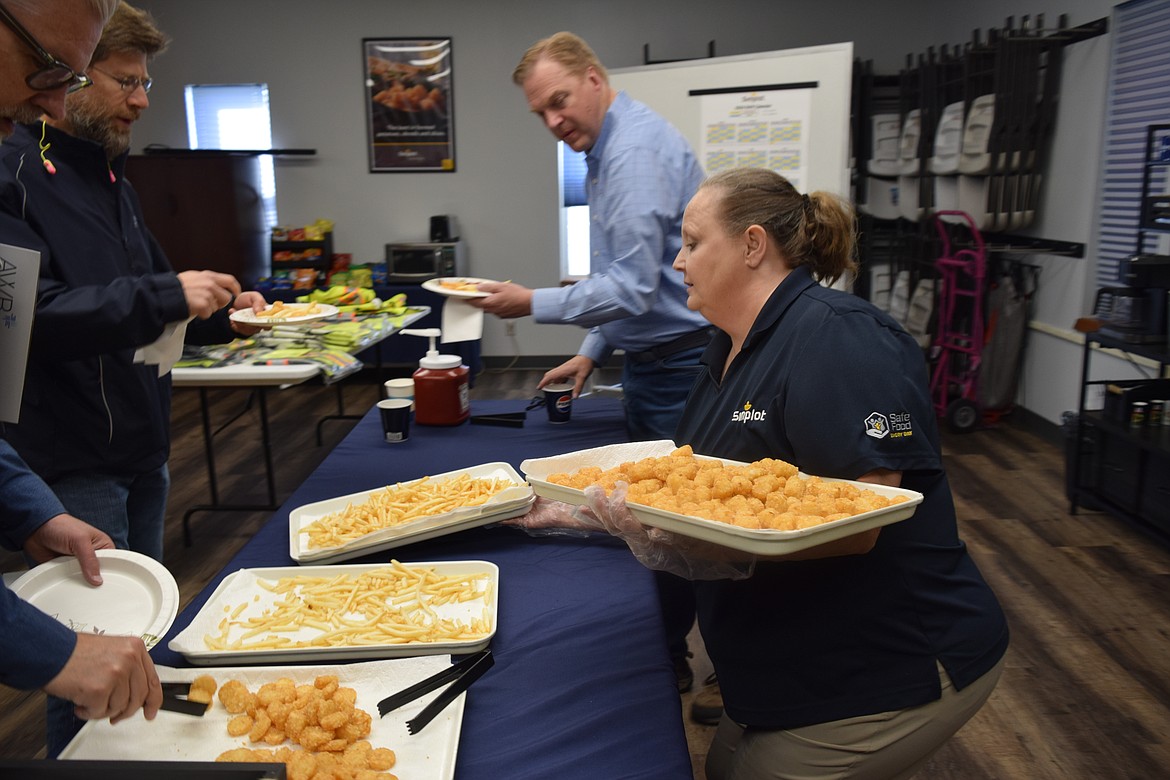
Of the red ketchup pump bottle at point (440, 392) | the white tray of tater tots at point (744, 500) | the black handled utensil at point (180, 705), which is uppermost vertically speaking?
the white tray of tater tots at point (744, 500)

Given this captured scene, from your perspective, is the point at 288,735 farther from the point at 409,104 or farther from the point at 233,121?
the point at 233,121

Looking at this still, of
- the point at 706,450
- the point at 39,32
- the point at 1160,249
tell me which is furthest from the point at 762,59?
the point at 39,32

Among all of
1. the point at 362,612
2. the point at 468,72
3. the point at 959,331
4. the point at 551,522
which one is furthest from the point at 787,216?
the point at 468,72

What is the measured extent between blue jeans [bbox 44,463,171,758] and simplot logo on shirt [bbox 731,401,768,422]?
1263 millimetres

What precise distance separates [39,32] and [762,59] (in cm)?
391

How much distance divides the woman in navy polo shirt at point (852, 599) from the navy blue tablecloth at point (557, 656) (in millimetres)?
184

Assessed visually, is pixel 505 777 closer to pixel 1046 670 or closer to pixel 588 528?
pixel 588 528

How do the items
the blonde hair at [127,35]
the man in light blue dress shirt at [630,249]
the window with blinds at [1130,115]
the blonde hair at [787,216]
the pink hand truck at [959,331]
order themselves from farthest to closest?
the pink hand truck at [959,331]
the window with blinds at [1130,115]
the man in light blue dress shirt at [630,249]
the blonde hair at [127,35]
the blonde hair at [787,216]

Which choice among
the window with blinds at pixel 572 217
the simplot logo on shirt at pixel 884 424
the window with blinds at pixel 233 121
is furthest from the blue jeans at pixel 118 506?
the window with blinds at pixel 233 121

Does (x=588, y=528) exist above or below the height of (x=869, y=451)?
below

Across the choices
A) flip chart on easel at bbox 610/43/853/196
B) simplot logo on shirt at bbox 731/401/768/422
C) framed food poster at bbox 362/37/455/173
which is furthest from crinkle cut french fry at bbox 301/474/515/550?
framed food poster at bbox 362/37/455/173

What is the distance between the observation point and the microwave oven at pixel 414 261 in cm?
659

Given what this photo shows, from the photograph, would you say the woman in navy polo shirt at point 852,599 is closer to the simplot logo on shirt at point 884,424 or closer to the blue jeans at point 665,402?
the simplot logo on shirt at point 884,424

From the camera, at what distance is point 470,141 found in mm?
6906
